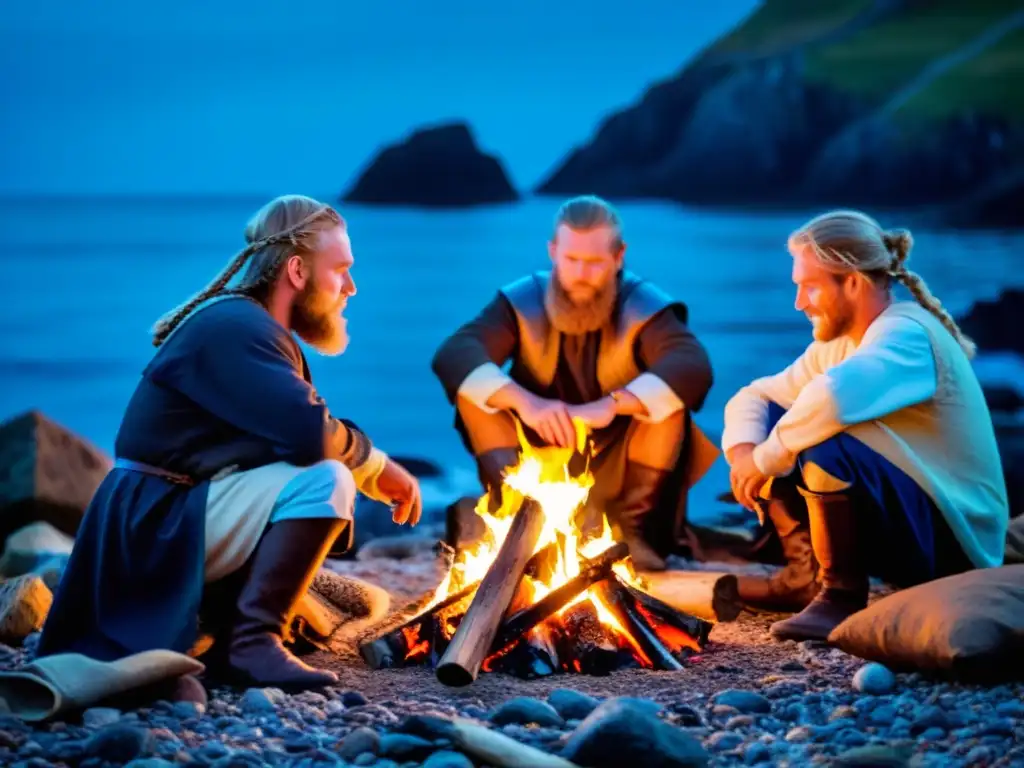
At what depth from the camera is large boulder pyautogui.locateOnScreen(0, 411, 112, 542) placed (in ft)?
23.3

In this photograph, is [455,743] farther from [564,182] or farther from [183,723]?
[564,182]

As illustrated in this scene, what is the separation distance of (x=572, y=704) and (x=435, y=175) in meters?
7.42

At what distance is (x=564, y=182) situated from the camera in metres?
11.0

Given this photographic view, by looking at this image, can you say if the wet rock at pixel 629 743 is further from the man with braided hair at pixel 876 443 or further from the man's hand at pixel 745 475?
the man's hand at pixel 745 475

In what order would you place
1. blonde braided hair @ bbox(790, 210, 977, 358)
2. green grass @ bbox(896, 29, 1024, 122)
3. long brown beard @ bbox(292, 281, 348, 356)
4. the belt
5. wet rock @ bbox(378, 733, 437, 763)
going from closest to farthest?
wet rock @ bbox(378, 733, 437, 763), the belt, long brown beard @ bbox(292, 281, 348, 356), blonde braided hair @ bbox(790, 210, 977, 358), green grass @ bbox(896, 29, 1024, 122)

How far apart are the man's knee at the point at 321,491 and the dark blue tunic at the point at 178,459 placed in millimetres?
43

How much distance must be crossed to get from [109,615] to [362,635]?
0.97 m

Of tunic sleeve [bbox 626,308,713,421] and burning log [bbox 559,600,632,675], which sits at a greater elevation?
tunic sleeve [bbox 626,308,713,421]

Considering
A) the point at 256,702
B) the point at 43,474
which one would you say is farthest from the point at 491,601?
the point at 43,474


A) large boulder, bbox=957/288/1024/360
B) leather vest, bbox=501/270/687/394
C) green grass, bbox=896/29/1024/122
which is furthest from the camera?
green grass, bbox=896/29/1024/122

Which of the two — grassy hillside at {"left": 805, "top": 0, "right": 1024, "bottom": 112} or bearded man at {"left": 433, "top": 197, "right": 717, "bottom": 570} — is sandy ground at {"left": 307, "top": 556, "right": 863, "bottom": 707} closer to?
bearded man at {"left": 433, "top": 197, "right": 717, "bottom": 570}

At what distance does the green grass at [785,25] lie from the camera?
11.3 metres

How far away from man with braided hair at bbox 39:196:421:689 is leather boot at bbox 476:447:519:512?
154cm

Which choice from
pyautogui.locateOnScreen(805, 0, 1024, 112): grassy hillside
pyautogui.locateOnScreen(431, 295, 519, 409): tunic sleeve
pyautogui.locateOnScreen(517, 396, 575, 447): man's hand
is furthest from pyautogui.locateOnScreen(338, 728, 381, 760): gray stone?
pyautogui.locateOnScreen(805, 0, 1024, 112): grassy hillside
